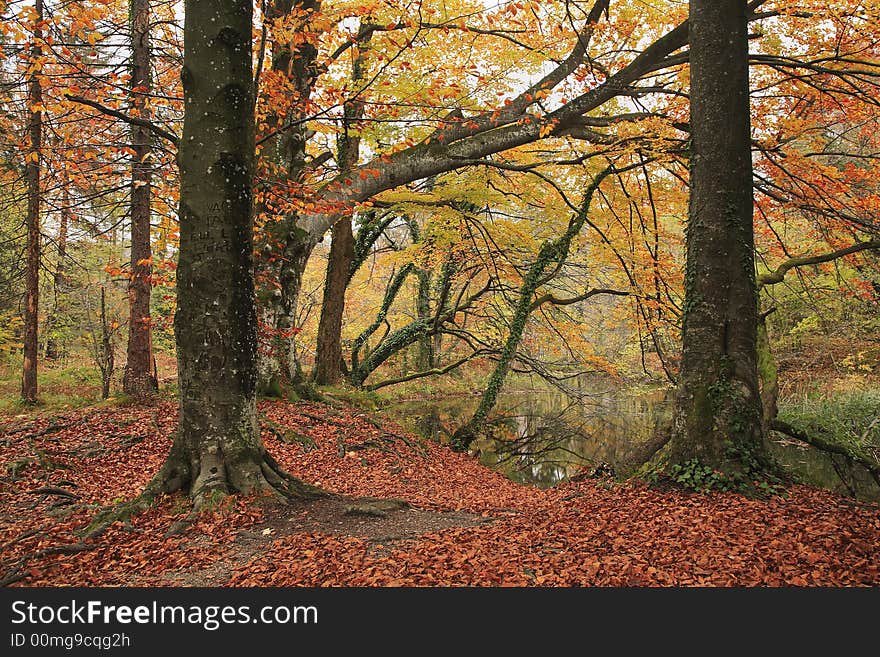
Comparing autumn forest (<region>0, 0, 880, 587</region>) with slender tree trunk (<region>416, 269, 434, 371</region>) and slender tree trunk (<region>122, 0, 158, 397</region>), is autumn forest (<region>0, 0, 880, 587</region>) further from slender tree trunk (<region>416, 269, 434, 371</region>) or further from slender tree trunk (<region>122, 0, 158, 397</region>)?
slender tree trunk (<region>416, 269, 434, 371</region>)

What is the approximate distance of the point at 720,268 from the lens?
4980 millimetres

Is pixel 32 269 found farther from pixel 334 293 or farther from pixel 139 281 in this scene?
pixel 334 293

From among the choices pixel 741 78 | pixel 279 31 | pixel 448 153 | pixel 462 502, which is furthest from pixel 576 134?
pixel 462 502

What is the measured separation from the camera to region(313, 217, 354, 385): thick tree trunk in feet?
42.5

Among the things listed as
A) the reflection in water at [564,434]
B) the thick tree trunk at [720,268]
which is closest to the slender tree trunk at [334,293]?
the reflection in water at [564,434]

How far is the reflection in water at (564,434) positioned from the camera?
33.5 ft

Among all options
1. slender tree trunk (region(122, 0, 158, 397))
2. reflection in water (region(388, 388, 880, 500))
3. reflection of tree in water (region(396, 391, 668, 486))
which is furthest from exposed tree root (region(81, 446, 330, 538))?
reflection of tree in water (region(396, 391, 668, 486))

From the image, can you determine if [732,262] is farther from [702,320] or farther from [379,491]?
[379,491]

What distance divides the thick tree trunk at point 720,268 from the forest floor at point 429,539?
62 centimetres

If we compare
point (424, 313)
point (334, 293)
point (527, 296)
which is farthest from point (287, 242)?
point (424, 313)

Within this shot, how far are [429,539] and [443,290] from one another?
12013 mm

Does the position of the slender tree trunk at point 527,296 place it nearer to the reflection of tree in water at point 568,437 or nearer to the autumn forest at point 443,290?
the autumn forest at point 443,290

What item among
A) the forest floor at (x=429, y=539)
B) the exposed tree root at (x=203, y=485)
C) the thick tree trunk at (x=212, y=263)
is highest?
the thick tree trunk at (x=212, y=263)

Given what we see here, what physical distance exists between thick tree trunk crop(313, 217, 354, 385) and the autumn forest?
2.2 inches
